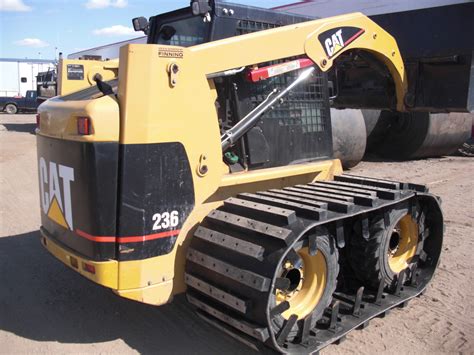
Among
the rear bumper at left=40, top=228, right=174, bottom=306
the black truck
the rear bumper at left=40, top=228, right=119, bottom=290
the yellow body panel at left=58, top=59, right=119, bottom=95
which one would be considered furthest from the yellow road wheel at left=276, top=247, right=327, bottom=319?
the black truck

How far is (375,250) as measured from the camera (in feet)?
12.6

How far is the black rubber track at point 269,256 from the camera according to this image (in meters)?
2.91

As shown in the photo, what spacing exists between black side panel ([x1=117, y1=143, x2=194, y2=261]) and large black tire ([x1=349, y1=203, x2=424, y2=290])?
1.51 m

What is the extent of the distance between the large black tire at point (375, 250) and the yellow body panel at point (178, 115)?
0.73 m

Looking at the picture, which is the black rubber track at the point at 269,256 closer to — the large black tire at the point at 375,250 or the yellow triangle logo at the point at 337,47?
the large black tire at the point at 375,250

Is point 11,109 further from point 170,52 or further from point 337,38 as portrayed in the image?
point 170,52

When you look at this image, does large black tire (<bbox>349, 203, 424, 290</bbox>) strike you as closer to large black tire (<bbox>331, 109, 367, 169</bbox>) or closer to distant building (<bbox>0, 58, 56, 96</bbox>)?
large black tire (<bbox>331, 109, 367, 169</bbox>)

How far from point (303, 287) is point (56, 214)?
177cm

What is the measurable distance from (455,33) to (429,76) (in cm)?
44

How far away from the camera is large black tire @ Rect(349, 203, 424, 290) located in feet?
12.6

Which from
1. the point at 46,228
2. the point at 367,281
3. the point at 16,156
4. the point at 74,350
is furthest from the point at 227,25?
the point at 16,156

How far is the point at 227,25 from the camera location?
3.70 metres

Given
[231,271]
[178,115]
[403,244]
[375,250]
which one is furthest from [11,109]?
[231,271]

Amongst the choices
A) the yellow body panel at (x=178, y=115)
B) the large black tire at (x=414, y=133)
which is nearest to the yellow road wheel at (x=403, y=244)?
the yellow body panel at (x=178, y=115)
